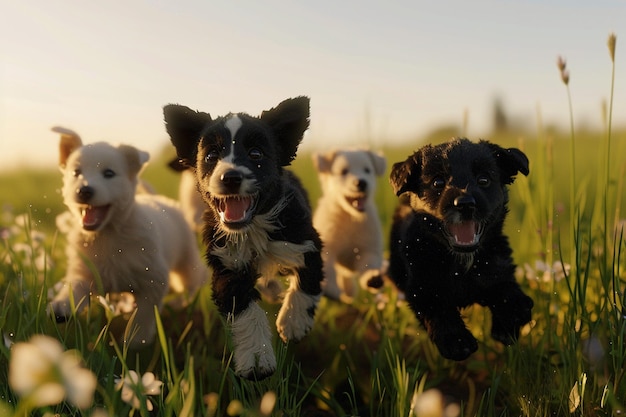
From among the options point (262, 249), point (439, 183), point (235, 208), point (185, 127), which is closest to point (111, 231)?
point (185, 127)

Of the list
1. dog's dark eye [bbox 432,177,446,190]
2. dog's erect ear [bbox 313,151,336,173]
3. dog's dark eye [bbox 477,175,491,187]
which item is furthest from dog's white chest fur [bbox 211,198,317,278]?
dog's erect ear [bbox 313,151,336,173]

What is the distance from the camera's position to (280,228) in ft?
11.7

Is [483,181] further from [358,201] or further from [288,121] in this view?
[358,201]

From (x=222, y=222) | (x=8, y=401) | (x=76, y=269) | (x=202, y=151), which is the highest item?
(x=202, y=151)

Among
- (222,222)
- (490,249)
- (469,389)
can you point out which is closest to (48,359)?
(222,222)

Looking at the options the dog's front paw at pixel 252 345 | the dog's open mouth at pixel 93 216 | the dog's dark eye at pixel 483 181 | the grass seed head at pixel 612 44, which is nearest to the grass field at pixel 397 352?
the dog's front paw at pixel 252 345

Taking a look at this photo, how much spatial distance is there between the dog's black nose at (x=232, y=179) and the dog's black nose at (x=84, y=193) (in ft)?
5.38

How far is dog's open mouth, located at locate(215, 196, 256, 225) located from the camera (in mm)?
3266

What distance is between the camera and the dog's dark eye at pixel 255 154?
339cm

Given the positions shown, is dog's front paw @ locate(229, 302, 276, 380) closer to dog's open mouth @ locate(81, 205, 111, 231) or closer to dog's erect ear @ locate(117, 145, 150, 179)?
dog's open mouth @ locate(81, 205, 111, 231)

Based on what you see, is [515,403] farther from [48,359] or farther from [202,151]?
[48,359]

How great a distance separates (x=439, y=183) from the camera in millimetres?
3477

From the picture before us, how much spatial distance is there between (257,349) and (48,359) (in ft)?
5.69

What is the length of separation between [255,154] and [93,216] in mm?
1791
